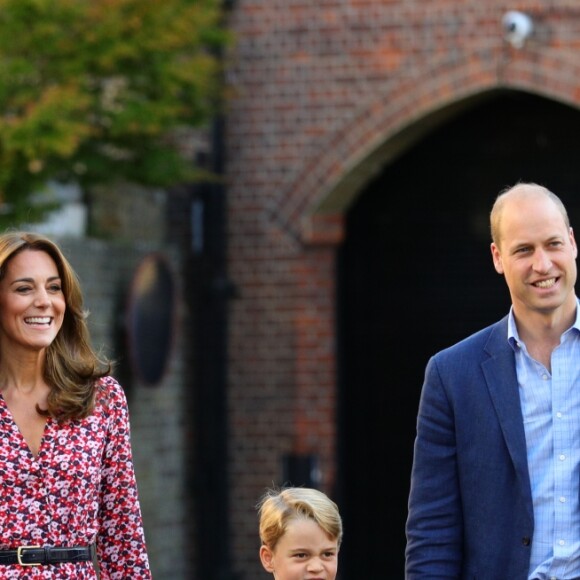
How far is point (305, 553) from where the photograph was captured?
4.79 meters

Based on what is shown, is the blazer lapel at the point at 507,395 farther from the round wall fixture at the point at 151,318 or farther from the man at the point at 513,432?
the round wall fixture at the point at 151,318

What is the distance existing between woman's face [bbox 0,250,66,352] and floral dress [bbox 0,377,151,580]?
0.71 ft

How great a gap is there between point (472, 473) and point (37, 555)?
48.3 inches

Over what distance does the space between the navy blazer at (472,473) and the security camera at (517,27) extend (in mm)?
6247

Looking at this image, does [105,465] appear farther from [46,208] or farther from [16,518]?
[46,208]

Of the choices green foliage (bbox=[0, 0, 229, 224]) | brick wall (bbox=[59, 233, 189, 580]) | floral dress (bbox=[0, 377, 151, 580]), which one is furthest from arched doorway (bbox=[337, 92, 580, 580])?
floral dress (bbox=[0, 377, 151, 580])

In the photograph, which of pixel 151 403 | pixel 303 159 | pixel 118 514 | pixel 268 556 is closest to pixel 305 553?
pixel 268 556

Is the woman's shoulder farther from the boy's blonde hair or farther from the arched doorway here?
the arched doorway

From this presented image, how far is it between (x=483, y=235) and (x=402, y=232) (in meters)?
0.60

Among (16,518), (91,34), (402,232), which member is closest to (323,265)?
(402,232)

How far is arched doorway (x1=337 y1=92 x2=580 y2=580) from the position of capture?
439 inches

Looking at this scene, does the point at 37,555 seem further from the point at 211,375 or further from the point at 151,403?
the point at 211,375

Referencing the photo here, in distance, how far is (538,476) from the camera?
14.2ft

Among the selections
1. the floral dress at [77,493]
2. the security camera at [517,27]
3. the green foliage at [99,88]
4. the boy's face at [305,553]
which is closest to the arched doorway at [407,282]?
the security camera at [517,27]
